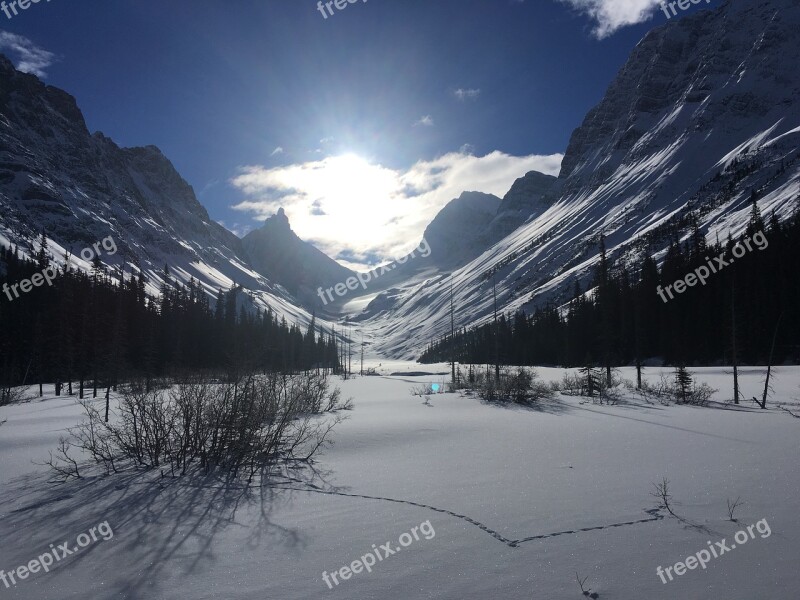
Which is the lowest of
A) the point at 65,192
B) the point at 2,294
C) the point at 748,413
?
the point at 748,413

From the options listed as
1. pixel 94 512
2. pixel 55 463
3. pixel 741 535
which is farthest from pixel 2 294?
pixel 741 535

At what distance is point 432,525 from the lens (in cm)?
564

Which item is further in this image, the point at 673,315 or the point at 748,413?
the point at 673,315

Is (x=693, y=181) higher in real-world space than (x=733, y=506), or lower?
higher

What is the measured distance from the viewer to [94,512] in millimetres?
6062

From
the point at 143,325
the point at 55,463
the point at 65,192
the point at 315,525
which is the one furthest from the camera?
the point at 65,192

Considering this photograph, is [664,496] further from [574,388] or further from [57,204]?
[57,204]

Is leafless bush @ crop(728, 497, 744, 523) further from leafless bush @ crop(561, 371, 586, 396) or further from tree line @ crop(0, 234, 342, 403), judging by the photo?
leafless bush @ crop(561, 371, 586, 396)

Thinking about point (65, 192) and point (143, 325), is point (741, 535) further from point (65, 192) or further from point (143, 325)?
point (65, 192)

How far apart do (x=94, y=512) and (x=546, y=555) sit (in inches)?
236

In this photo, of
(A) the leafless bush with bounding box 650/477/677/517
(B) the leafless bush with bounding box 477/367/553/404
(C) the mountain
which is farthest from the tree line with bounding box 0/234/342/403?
(C) the mountain

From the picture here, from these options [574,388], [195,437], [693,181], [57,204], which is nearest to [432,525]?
[195,437]

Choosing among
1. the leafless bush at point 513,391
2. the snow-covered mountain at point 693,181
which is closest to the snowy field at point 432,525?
the leafless bush at point 513,391

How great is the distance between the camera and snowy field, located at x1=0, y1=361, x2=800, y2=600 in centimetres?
418
